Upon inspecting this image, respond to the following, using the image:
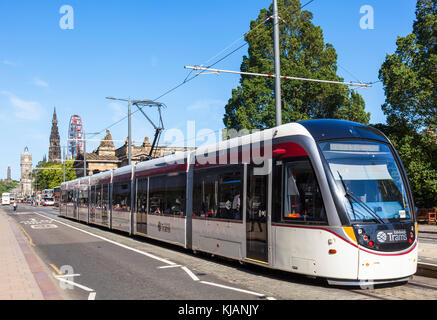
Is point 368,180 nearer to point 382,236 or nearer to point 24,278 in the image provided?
point 382,236

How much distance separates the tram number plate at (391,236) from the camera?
7.80 meters

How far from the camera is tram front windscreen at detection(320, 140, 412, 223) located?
7965mm

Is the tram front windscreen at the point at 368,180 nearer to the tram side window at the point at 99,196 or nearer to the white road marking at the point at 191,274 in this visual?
the white road marking at the point at 191,274

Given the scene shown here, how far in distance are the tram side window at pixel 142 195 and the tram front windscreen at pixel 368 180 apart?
9.98 m

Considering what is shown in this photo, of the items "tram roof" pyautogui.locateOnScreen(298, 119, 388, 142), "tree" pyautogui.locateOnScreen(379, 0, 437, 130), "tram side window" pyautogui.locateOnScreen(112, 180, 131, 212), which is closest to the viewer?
"tram roof" pyautogui.locateOnScreen(298, 119, 388, 142)

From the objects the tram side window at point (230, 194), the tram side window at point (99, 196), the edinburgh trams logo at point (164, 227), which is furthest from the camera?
the tram side window at point (99, 196)

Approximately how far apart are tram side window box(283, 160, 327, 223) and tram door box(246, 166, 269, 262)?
2.33 ft

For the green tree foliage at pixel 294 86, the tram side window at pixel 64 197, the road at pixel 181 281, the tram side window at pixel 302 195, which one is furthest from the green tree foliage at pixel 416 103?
the tram side window at pixel 64 197

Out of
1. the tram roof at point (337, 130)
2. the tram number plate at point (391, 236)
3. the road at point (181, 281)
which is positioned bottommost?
the road at point (181, 281)

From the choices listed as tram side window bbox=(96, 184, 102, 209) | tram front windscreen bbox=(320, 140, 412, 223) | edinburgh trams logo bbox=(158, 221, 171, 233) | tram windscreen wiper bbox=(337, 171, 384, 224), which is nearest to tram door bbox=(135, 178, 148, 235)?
edinburgh trams logo bbox=(158, 221, 171, 233)

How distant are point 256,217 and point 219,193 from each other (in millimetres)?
1877

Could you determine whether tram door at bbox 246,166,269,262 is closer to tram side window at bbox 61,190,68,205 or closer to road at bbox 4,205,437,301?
road at bbox 4,205,437,301
